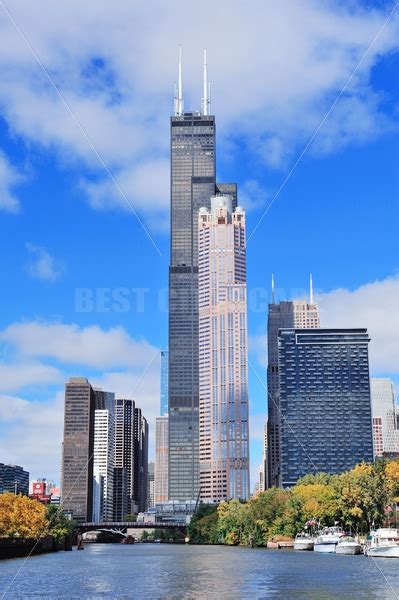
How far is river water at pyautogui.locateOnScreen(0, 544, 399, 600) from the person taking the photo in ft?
210

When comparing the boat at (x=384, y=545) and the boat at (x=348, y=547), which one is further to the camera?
the boat at (x=348, y=547)

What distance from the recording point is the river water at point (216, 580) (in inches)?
2525

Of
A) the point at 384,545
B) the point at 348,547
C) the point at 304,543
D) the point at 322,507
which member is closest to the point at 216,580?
the point at 384,545

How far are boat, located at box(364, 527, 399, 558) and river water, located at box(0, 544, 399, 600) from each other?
10.5 ft

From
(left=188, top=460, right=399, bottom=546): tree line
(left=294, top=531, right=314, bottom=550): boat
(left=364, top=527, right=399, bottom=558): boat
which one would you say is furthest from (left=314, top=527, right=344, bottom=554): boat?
(left=364, top=527, right=399, bottom=558): boat

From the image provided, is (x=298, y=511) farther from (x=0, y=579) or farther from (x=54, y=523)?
(x=0, y=579)

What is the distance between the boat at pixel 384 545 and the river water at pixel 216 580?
3192 mm

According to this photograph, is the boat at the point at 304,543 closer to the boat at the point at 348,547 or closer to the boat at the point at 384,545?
the boat at the point at 348,547

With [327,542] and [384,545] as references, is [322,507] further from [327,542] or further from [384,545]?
[384,545]

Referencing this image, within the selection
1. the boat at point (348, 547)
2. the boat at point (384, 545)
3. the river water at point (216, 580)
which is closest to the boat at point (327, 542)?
the boat at point (348, 547)

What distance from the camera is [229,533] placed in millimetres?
190125

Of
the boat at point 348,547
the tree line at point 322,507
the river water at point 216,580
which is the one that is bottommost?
the river water at point 216,580

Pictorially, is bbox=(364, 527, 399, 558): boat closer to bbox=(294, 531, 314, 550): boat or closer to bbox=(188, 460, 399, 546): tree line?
bbox=(188, 460, 399, 546): tree line

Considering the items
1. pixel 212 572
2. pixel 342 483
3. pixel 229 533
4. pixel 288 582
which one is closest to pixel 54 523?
pixel 229 533
